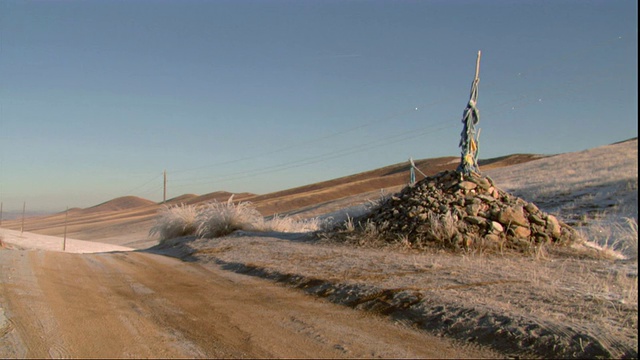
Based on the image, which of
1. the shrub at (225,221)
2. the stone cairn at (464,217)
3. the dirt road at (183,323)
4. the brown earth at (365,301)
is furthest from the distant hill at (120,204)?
the dirt road at (183,323)

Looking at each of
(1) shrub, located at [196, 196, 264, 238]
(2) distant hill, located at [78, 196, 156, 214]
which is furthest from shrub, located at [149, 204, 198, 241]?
(2) distant hill, located at [78, 196, 156, 214]

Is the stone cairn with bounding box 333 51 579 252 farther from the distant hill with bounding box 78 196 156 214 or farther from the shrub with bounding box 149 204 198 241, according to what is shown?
the distant hill with bounding box 78 196 156 214

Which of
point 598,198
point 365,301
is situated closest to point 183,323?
point 365,301

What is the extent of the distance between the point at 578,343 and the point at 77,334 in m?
4.92

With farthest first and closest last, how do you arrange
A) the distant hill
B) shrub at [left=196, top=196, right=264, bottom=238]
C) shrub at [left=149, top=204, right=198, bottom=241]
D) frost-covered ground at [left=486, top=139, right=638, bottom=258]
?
the distant hill
shrub at [left=149, top=204, right=198, bottom=241]
shrub at [left=196, top=196, right=264, bottom=238]
frost-covered ground at [left=486, top=139, right=638, bottom=258]

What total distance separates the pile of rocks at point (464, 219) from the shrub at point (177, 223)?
9.49 metres

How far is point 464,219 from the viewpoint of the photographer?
12094 millimetres

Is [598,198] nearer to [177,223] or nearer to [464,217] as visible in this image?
[464,217]

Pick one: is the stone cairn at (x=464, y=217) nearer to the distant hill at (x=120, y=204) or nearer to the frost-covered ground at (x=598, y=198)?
the frost-covered ground at (x=598, y=198)

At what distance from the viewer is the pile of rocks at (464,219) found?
1160 cm

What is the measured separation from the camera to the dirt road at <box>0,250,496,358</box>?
4.84 m

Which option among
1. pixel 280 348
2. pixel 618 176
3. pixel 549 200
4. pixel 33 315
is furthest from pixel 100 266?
pixel 618 176

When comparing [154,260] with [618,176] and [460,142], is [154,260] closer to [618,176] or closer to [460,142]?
[460,142]

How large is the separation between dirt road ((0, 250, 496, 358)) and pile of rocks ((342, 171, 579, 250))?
188 inches
